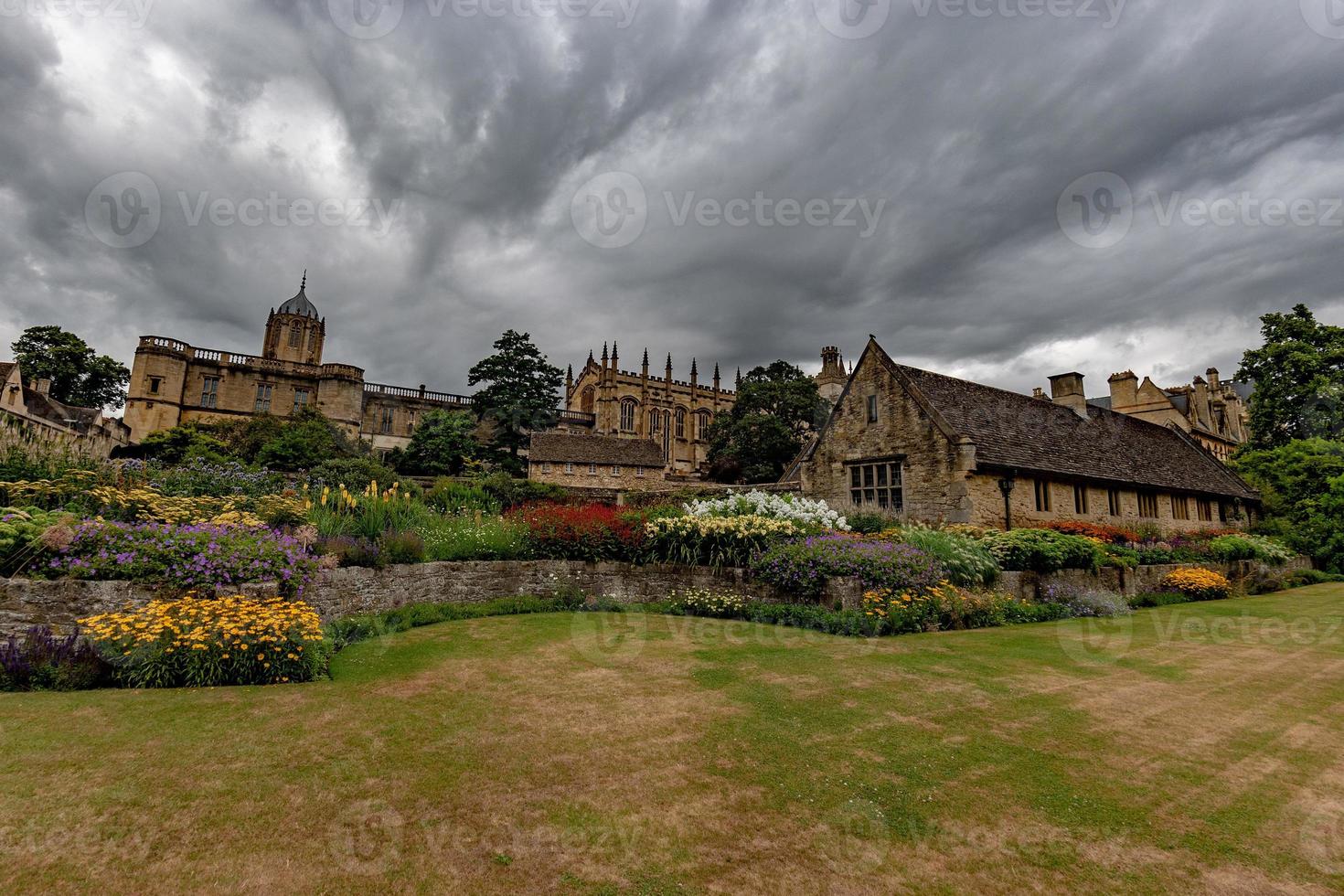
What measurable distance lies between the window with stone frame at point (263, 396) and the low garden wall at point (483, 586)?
47759mm

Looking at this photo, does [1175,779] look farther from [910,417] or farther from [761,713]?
[910,417]

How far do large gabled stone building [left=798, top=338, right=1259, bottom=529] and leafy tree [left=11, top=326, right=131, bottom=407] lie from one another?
54437 millimetres

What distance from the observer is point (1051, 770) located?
4.23 meters

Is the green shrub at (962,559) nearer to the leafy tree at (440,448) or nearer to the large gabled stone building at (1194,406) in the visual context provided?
the leafy tree at (440,448)

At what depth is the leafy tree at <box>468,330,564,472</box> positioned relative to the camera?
150 ft

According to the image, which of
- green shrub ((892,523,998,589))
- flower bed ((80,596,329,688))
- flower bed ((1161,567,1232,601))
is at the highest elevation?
green shrub ((892,523,998,589))

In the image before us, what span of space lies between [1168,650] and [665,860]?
8739 mm

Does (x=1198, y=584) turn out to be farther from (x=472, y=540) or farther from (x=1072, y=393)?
(x=472, y=540)

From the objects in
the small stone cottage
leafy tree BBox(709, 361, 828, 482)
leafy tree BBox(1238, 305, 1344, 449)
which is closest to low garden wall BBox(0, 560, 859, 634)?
the small stone cottage

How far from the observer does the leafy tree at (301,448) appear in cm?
3144

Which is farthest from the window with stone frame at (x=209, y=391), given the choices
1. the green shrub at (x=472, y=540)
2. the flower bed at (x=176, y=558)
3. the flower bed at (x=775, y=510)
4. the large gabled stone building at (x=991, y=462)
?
the flower bed at (x=176, y=558)

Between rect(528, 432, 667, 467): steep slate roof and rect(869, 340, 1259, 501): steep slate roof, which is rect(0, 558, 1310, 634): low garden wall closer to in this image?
rect(869, 340, 1259, 501): steep slate roof

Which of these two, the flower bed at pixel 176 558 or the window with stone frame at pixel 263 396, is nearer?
the flower bed at pixel 176 558

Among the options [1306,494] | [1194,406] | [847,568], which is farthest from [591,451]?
[1194,406]
